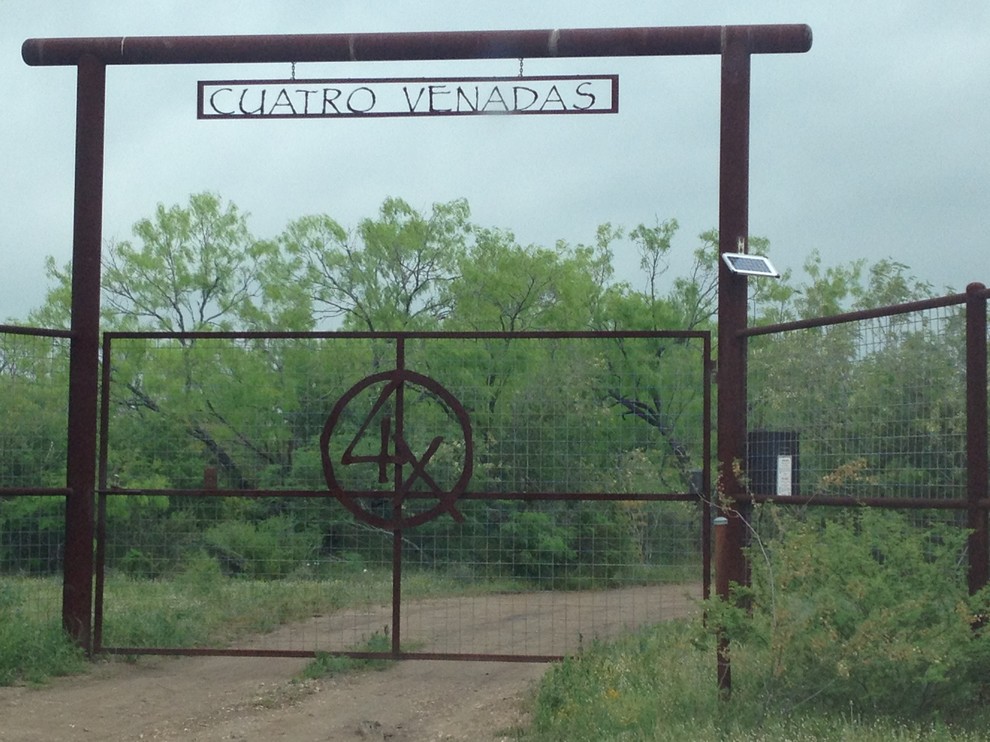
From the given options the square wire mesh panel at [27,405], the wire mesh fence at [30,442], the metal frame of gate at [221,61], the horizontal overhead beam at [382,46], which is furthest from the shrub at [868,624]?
the square wire mesh panel at [27,405]

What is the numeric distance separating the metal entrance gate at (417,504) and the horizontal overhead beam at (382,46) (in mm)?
2283

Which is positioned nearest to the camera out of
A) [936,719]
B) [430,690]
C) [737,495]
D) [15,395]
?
[936,719]

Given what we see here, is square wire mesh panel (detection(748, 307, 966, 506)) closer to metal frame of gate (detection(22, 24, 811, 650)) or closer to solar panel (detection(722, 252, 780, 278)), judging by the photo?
solar panel (detection(722, 252, 780, 278))

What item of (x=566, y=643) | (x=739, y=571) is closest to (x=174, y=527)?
(x=566, y=643)

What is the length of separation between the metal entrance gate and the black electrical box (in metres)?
1.31

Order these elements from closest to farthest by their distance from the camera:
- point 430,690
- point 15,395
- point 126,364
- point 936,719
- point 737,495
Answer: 1. point 936,719
2. point 737,495
3. point 430,690
4. point 15,395
5. point 126,364

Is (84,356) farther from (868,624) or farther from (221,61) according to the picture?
(868,624)

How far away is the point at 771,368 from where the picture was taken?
9.35 m

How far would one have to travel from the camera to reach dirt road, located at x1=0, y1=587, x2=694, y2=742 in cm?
917

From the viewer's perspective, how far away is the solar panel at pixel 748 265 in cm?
928

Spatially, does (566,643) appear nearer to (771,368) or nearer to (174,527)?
(771,368)

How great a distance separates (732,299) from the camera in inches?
385

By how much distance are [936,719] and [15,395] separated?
8267 mm

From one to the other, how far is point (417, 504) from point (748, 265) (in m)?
7.32
